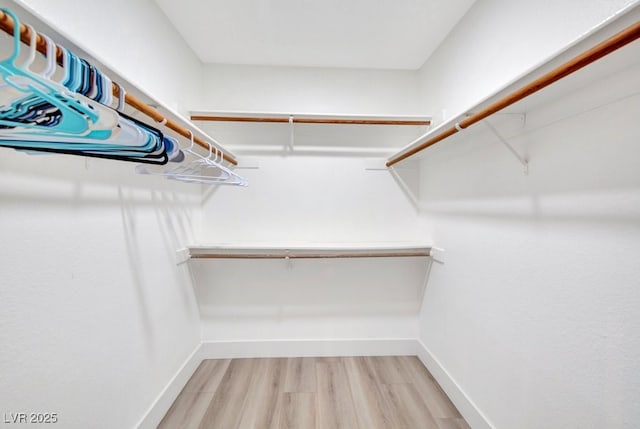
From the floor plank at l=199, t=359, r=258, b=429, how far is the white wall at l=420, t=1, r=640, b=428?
4.45 ft

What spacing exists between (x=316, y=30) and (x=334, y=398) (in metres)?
2.38

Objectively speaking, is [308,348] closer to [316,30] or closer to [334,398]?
[334,398]

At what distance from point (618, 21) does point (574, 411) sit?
3.96 ft

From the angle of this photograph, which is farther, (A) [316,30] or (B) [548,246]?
(A) [316,30]

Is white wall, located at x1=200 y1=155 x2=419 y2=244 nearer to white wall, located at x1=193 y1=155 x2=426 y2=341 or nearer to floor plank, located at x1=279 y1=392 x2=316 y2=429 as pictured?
white wall, located at x1=193 y1=155 x2=426 y2=341

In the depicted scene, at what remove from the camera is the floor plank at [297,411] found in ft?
4.43

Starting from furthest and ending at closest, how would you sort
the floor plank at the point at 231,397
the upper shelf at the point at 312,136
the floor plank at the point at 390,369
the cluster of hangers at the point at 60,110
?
the upper shelf at the point at 312,136, the floor plank at the point at 390,369, the floor plank at the point at 231,397, the cluster of hangers at the point at 60,110

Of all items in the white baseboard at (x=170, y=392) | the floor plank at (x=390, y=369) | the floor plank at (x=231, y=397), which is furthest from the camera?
the floor plank at (x=390, y=369)

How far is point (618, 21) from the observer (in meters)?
0.58

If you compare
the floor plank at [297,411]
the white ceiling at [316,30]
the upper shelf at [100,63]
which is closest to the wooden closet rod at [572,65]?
the white ceiling at [316,30]

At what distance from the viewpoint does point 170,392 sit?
146 centimetres

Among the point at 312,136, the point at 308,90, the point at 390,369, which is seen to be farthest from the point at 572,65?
the point at 390,369

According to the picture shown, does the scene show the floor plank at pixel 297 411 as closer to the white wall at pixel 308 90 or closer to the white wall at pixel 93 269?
the white wall at pixel 93 269

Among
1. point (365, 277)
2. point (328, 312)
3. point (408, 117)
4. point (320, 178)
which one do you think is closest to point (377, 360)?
point (328, 312)
